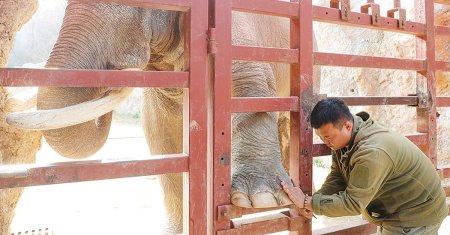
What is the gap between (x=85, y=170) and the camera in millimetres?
1694

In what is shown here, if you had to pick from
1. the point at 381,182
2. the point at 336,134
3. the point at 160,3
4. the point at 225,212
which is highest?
the point at 160,3

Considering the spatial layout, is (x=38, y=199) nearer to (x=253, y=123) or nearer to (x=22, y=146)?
(x=22, y=146)

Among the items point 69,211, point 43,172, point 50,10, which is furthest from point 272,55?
point 50,10

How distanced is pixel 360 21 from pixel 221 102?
3.44ft

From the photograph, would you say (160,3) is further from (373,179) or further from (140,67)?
(373,179)

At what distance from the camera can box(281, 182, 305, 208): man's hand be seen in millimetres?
2174

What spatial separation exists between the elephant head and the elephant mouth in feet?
0.04

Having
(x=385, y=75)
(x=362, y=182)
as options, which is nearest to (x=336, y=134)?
(x=362, y=182)

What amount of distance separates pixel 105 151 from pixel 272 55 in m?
10.2

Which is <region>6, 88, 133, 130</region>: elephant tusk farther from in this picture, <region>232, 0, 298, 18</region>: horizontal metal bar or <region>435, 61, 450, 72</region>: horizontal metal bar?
<region>435, 61, 450, 72</region>: horizontal metal bar

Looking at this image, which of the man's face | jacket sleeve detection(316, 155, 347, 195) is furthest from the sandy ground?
the man's face

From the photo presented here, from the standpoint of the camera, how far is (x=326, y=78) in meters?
8.29

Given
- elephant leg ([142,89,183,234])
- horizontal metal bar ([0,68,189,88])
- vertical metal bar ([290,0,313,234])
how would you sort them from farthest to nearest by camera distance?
elephant leg ([142,89,183,234]), vertical metal bar ([290,0,313,234]), horizontal metal bar ([0,68,189,88])

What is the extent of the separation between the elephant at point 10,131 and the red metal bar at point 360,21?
1.71 meters
